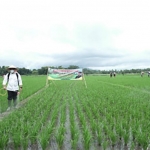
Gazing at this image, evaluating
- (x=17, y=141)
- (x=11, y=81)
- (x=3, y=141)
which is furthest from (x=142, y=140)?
(x=11, y=81)

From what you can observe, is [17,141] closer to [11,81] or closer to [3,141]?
[3,141]

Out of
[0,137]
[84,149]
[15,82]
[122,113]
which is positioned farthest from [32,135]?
[15,82]

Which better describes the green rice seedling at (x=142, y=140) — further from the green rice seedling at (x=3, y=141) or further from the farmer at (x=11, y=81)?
the farmer at (x=11, y=81)

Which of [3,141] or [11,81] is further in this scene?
[11,81]

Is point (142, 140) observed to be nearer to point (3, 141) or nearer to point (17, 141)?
point (17, 141)

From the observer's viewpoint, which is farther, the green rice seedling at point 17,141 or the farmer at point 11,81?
the farmer at point 11,81

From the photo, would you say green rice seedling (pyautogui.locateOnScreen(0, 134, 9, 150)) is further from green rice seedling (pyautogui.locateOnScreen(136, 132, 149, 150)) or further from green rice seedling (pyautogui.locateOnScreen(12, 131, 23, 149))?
green rice seedling (pyautogui.locateOnScreen(136, 132, 149, 150))

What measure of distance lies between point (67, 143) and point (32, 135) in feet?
2.04

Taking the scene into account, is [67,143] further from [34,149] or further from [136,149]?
[136,149]

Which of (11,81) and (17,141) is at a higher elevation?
(11,81)

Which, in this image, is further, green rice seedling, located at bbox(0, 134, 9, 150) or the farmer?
the farmer

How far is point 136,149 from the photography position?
3137 mm

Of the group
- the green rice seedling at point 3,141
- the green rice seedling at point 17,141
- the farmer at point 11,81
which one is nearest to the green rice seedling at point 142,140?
the green rice seedling at point 17,141

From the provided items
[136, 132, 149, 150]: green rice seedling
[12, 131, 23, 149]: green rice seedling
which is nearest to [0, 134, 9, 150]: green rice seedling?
[12, 131, 23, 149]: green rice seedling
